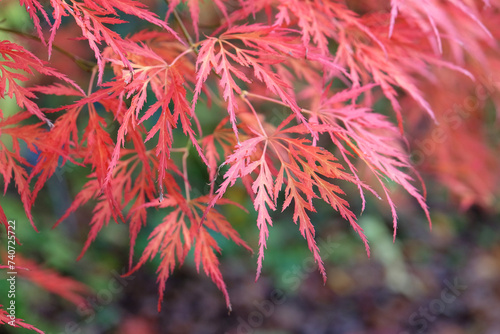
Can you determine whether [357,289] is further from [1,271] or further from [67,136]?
[67,136]

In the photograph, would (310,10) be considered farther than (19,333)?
No

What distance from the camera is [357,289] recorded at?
89.4 inches

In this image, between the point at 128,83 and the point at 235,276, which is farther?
the point at 235,276

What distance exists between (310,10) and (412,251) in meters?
2.06

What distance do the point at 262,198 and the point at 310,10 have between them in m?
0.41

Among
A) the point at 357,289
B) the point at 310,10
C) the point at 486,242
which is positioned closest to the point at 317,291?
the point at 357,289

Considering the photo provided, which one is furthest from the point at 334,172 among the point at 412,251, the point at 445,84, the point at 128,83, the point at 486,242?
the point at 486,242

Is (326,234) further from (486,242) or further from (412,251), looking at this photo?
(486,242)

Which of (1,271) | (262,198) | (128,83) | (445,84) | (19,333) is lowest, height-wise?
(19,333)

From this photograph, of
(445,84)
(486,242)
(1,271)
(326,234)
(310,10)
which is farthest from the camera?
(486,242)

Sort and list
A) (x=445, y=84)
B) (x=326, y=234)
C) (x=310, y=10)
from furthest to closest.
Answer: (x=326, y=234) < (x=445, y=84) < (x=310, y=10)

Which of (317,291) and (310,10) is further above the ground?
(310,10)

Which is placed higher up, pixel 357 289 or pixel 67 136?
pixel 67 136

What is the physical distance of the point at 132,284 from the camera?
2184 millimetres
